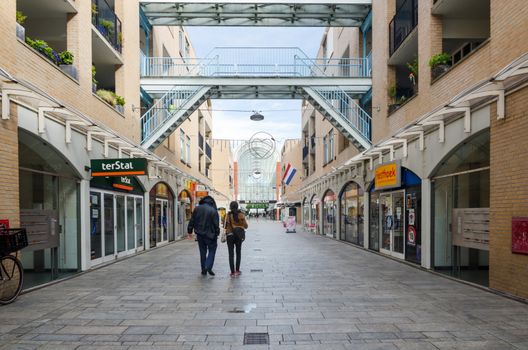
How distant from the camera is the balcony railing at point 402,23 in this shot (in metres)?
12.8

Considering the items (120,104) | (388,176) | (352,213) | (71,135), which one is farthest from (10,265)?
(352,213)

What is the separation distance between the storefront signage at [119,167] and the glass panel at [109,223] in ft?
5.77

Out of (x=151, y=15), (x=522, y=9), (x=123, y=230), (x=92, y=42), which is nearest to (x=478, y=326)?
(x=522, y=9)

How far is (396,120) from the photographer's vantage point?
13961 millimetres

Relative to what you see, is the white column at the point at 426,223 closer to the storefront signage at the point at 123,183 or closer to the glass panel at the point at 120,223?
the storefront signage at the point at 123,183

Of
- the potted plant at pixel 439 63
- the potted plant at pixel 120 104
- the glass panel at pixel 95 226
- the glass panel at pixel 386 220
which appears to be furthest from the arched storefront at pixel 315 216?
the glass panel at pixel 95 226

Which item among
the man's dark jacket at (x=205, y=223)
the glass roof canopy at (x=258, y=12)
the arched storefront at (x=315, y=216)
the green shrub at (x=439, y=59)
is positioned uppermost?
the glass roof canopy at (x=258, y=12)

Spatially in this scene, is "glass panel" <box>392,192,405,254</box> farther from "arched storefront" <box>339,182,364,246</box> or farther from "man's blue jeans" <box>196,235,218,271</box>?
"man's blue jeans" <box>196,235,218,271</box>

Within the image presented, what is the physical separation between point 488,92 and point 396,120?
21.5 ft

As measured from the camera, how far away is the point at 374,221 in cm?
1583

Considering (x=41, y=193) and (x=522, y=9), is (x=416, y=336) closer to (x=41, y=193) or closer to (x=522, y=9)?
(x=522, y=9)

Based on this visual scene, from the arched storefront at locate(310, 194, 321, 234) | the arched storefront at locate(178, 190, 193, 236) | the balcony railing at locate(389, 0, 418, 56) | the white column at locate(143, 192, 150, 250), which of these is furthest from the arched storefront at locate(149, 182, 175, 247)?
the arched storefront at locate(310, 194, 321, 234)

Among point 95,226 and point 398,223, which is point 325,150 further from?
point 95,226

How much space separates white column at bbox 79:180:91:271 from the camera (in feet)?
34.1
